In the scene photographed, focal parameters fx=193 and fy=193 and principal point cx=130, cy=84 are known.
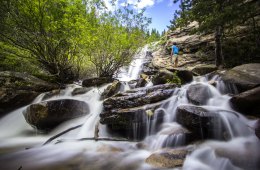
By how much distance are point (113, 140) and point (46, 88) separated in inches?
235

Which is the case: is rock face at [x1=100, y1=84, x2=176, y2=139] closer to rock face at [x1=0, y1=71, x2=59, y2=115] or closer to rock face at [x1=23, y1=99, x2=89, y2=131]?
rock face at [x1=23, y1=99, x2=89, y2=131]

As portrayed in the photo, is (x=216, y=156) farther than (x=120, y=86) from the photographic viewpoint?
No

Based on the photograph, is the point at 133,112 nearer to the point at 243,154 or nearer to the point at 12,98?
the point at 243,154

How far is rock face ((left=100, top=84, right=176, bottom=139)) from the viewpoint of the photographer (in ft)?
20.2

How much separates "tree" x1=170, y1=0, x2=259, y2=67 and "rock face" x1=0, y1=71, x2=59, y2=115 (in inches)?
357

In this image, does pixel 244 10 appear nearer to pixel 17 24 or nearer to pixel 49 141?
pixel 49 141

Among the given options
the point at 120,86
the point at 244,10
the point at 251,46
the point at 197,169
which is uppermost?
the point at 244,10

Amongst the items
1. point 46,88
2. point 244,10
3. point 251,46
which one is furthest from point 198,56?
point 46,88

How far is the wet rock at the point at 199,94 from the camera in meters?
6.64

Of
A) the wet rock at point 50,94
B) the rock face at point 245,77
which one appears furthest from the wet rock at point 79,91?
the rock face at point 245,77

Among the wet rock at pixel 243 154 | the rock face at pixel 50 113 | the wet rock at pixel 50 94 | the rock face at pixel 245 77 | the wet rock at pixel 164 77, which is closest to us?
the wet rock at pixel 243 154

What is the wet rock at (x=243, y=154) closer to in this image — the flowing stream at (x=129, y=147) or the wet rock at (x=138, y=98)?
the flowing stream at (x=129, y=147)

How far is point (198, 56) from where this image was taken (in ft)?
49.6

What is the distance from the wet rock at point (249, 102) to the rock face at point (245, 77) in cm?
76
